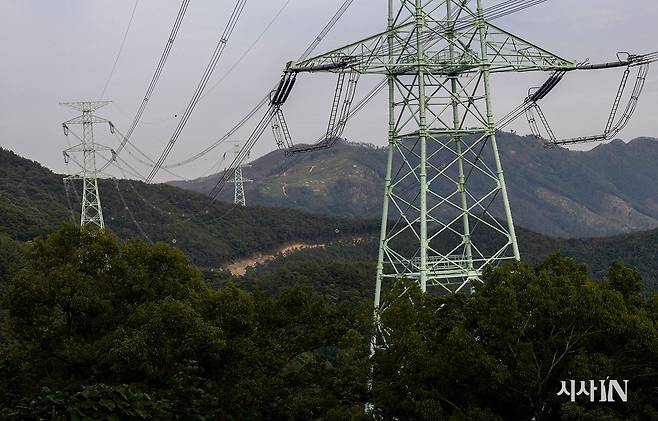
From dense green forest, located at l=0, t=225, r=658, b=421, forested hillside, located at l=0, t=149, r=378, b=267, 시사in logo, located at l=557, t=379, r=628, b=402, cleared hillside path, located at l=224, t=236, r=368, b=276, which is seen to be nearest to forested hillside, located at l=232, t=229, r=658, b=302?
cleared hillside path, located at l=224, t=236, r=368, b=276

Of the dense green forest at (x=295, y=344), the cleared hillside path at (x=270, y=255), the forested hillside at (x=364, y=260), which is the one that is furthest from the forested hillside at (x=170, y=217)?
the dense green forest at (x=295, y=344)

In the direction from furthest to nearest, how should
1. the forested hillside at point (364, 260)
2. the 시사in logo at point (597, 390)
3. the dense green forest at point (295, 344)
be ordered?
1. the forested hillside at point (364, 260)
2. the dense green forest at point (295, 344)
3. the 시사in logo at point (597, 390)

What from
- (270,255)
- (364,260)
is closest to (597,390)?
(364,260)

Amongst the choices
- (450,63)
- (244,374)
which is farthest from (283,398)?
(450,63)

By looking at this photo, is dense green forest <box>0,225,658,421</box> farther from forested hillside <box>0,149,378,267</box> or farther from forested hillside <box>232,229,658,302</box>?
forested hillside <box>0,149,378,267</box>

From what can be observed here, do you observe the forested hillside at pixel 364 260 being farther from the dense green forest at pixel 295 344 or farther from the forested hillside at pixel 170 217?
the dense green forest at pixel 295 344

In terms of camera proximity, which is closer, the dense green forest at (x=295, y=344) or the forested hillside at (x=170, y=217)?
the dense green forest at (x=295, y=344)

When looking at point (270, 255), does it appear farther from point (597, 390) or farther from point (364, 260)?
point (597, 390)

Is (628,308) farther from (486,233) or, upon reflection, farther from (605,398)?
(486,233)
